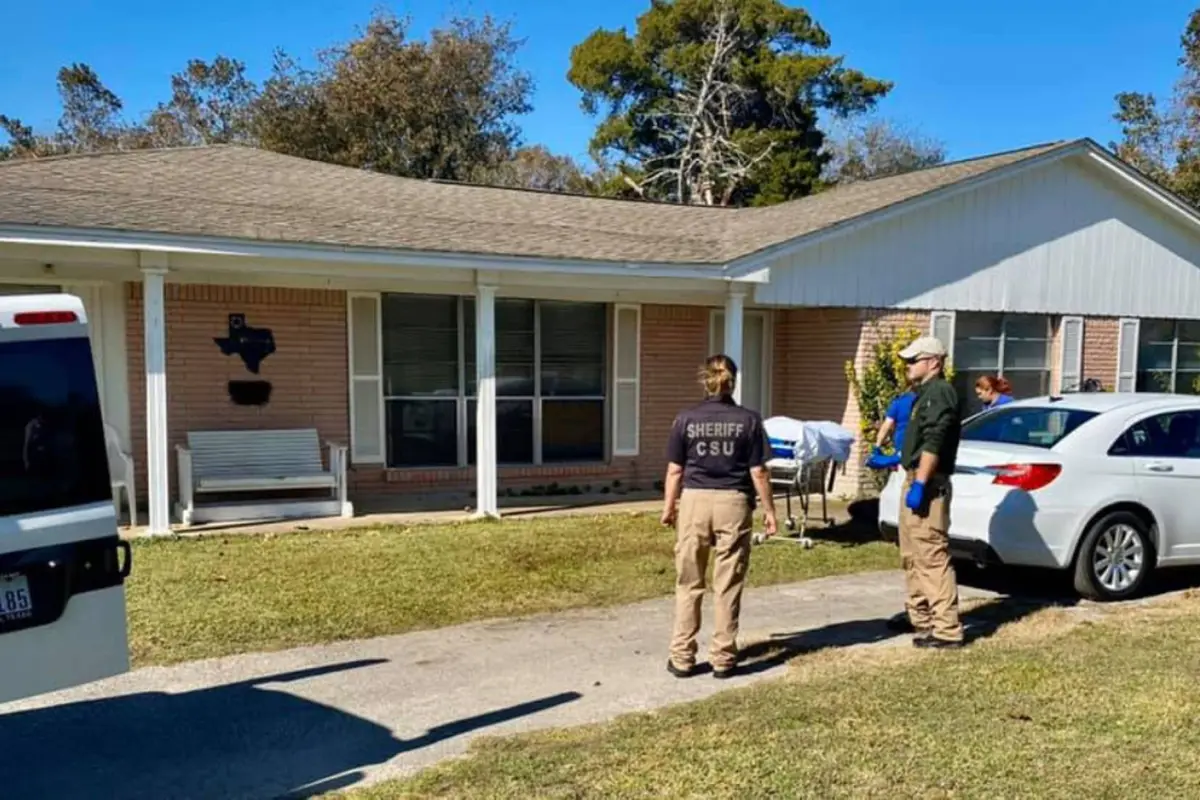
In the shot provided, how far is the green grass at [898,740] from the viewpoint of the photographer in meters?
3.82

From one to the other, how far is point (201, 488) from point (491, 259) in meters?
3.85

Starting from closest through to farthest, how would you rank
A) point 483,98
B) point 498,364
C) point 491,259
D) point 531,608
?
point 531,608, point 491,259, point 498,364, point 483,98

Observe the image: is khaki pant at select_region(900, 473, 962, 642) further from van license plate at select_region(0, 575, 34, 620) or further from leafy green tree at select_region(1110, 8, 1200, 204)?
leafy green tree at select_region(1110, 8, 1200, 204)

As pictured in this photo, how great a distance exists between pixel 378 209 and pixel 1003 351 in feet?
29.1

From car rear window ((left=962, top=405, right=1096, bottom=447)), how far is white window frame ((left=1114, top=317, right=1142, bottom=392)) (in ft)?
25.1

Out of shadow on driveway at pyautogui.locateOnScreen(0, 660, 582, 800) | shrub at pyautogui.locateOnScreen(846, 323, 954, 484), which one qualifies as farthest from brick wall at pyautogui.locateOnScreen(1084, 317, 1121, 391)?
shadow on driveway at pyautogui.locateOnScreen(0, 660, 582, 800)

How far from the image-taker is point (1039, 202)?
44.1 feet

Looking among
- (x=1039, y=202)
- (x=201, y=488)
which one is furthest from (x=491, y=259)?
(x=1039, y=202)

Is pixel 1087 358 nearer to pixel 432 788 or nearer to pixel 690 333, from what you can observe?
pixel 690 333

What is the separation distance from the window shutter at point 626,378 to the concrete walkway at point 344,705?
6461mm

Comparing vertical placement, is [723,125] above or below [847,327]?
above

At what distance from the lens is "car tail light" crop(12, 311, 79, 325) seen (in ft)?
11.0

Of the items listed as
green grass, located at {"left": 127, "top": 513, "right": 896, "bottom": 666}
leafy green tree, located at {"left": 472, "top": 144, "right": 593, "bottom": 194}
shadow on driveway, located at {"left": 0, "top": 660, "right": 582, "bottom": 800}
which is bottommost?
green grass, located at {"left": 127, "top": 513, "right": 896, "bottom": 666}

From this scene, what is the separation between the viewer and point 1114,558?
7.21 m
